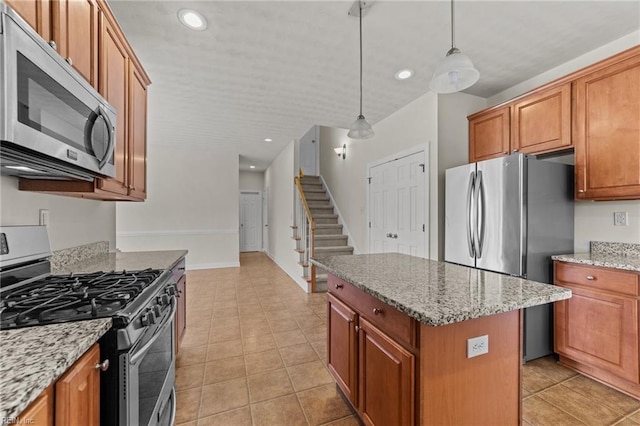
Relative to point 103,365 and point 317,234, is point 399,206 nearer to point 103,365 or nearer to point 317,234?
point 317,234

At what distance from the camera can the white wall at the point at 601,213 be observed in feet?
7.43

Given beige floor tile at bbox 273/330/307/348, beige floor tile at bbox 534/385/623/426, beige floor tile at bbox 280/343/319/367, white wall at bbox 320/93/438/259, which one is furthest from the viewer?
white wall at bbox 320/93/438/259

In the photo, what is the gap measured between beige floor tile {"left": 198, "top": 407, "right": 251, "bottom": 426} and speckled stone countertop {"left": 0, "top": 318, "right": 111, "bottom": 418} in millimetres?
1163

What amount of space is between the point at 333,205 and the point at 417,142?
9.30 ft

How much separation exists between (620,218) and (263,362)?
3244 mm

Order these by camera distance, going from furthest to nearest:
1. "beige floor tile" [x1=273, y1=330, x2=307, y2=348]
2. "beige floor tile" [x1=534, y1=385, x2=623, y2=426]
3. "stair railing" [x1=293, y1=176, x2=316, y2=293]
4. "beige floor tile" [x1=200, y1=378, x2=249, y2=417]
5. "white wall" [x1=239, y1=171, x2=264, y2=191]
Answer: "white wall" [x1=239, y1=171, x2=264, y2=191], "stair railing" [x1=293, y1=176, x2=316, y2=293], "beige floor tile" [x1=273, y1=330, x2=307, y2=348], "beige floor tile" [x1=200, y1=378, x2=249, y2=417], "beige floor tile" [x1=534, y1=385, x2=623, y2=426]

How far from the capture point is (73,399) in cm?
81

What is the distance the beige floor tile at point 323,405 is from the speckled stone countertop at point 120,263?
1340mm

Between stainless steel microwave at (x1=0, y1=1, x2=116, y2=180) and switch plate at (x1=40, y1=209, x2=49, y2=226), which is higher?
stainless steel microwave at (x1=0, y1=1, x2=116, y2=180)

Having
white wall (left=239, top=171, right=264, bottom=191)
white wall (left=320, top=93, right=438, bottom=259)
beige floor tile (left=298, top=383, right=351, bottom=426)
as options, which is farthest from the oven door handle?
white wall (left=239, top=171, right=264, bottom=191)

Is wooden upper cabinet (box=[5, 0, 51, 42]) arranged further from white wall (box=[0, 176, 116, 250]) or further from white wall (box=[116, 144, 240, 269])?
white wall (box=[116, 144, 240, 269])

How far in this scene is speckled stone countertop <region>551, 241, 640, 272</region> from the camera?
6.51 ft

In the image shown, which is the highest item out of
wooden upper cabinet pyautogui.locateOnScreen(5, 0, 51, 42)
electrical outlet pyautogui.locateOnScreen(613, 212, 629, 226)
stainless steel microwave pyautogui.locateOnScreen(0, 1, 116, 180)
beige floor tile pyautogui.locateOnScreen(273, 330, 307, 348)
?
wooden upper cabinet pyautogui.locateOnScreen(5, 0, 51, 42)

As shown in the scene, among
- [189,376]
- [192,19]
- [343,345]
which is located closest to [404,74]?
[192,19]
